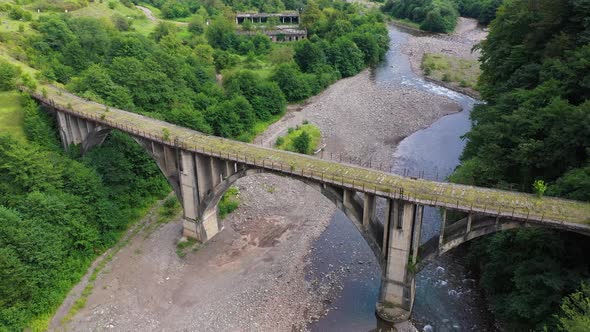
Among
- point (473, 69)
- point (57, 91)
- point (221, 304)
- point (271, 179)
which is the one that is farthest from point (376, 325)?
point (473, 69)

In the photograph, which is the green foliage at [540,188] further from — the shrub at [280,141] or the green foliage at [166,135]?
the shrub at [280,141]

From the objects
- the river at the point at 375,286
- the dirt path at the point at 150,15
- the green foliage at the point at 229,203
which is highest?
the dirt path at the point at 150,15

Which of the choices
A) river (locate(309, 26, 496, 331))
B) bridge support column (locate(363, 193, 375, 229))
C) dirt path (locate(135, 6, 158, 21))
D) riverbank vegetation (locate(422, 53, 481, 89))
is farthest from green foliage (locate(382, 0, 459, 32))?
bridge support column (locate(363, 193, 375, 229))

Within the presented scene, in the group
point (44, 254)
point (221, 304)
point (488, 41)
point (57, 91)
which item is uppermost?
point (488, 41)

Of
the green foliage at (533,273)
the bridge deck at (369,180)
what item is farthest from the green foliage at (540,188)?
the green foliage at (533,273)

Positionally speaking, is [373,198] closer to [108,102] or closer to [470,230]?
[470,230]

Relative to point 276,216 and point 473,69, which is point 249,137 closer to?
point 276,216

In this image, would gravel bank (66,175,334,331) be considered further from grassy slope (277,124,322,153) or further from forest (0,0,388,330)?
grassy slope (277,124,322,153)
